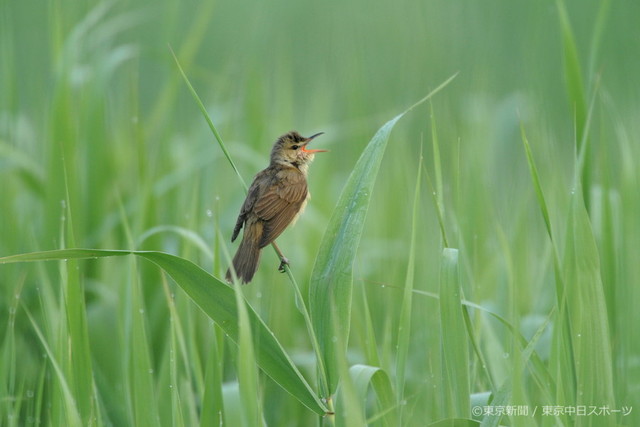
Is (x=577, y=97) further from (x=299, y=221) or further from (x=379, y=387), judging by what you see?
(x=299, y=221)

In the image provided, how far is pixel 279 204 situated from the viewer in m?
2.11

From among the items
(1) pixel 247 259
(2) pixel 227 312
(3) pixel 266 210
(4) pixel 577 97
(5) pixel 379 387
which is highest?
(4) pixel 577 97

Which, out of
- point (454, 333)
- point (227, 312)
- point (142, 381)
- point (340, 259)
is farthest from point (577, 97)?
point (142, 381)

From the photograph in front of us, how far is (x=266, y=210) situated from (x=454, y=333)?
62 cm

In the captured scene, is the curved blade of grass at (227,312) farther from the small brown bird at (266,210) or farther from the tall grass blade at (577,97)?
the tall grass blade at (577,97)

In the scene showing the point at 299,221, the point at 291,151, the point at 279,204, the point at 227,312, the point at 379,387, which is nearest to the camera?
the point at 227,312

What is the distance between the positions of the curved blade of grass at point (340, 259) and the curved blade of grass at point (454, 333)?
0.73 ft

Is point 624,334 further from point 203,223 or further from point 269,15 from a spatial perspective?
point 269,15

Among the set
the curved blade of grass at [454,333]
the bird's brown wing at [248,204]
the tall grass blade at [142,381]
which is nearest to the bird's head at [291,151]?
the bird's brown wing at [248,204]

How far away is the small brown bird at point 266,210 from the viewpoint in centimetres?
200

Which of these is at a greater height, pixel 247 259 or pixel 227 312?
pixel 247 259

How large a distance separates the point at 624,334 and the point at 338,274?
889 mm

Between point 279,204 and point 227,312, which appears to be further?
point 279,204

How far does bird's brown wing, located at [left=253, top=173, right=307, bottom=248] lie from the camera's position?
81.1 inches
